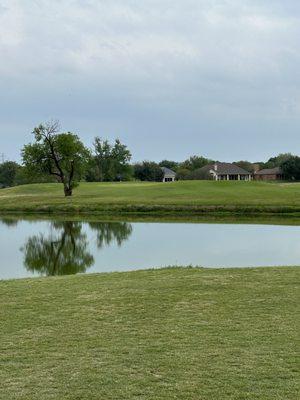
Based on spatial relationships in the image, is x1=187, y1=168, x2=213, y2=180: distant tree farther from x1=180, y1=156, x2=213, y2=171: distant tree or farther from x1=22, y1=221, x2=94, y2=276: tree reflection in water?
x1=22, y1=221, x2=94, y2=276: tree reflection in water

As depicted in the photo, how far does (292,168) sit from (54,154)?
67.4 m

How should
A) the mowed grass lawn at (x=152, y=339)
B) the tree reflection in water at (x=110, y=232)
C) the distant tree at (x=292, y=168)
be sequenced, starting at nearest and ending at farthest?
the mowed grass lawn at (x=152, y=339)
the tree reflection in water at (x=110, y=232)
the distant tree at (x=292, y=168)

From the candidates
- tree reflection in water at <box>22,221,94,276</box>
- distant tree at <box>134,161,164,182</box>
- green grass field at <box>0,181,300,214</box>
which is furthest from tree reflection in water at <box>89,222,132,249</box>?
distant tree at <box>134,161,164,182</box>

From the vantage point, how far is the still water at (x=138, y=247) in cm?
1884

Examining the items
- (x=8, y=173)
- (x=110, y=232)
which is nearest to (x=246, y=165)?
(x=8, y=173)

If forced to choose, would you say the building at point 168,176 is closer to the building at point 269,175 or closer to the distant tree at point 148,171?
the distant tree at point 148,171

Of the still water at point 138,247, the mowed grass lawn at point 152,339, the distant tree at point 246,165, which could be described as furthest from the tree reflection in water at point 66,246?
the distant tree at point 246,165

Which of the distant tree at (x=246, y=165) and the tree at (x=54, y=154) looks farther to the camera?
the distant tree at (x=246, y=165)

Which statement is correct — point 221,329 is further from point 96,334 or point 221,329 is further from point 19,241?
point 19,241

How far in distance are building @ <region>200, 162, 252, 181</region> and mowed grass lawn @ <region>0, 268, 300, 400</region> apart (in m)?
105

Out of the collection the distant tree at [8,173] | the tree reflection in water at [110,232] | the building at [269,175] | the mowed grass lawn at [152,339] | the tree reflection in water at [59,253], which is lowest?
the tree reflection in water at [59,253]

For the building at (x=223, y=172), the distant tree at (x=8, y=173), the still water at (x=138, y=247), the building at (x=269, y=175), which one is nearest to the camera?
the still water at (x=138, y=247)

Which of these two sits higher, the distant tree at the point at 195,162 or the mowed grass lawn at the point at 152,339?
the distant tree at the point at 195,162

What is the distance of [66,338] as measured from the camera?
779 cm
